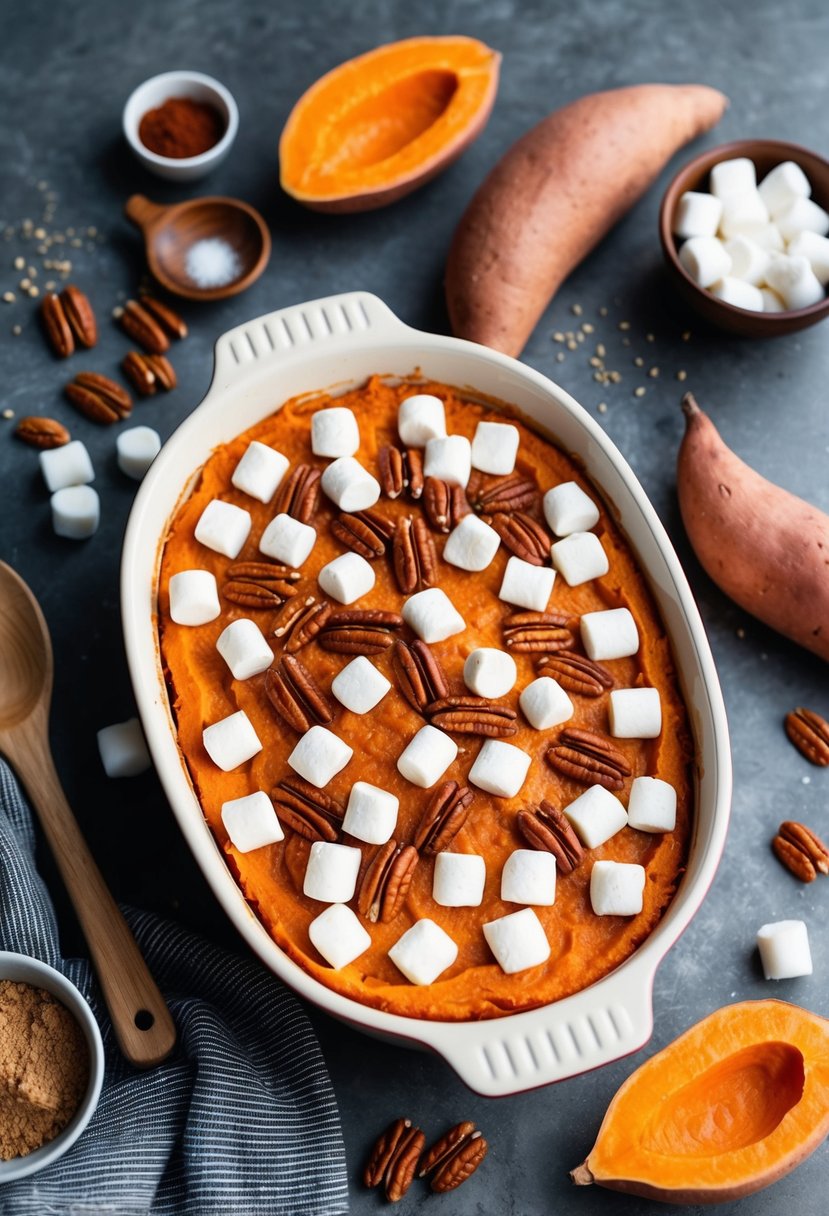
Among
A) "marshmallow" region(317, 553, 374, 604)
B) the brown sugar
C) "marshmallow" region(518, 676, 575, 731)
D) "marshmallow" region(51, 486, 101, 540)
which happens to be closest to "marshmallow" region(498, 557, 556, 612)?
"marshmallow" region(518, 676, 575, 731)

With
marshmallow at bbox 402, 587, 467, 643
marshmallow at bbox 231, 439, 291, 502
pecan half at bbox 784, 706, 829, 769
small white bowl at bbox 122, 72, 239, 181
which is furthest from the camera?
small white bowl at bbox 122, 72, 239, 181

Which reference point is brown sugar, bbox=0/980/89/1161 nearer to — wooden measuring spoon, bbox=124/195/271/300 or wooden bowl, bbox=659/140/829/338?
wooden measuring spoon, bbox=124/195/271/300

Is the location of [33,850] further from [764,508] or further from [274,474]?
[764,508]

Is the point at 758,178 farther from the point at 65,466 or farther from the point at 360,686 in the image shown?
the point at 65,466

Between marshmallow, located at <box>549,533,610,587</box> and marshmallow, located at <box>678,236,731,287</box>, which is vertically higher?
marshmallow, located at <box>678,236,731,287</box>

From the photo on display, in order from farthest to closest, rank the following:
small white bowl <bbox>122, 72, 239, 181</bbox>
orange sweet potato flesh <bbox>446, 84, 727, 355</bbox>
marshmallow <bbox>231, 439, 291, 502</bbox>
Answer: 1. small white bowl <bbox>122, 72, 239, 181</bbox>
2. orange sweet potato flesh <bbox>446, 84, 727, 355</bbox>
3. marshmallow <bbox>231, 439, 291, 502</bbox>

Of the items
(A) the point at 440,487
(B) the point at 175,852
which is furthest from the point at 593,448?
(B) the point at 175,852

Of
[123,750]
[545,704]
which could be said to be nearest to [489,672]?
[545,704]
